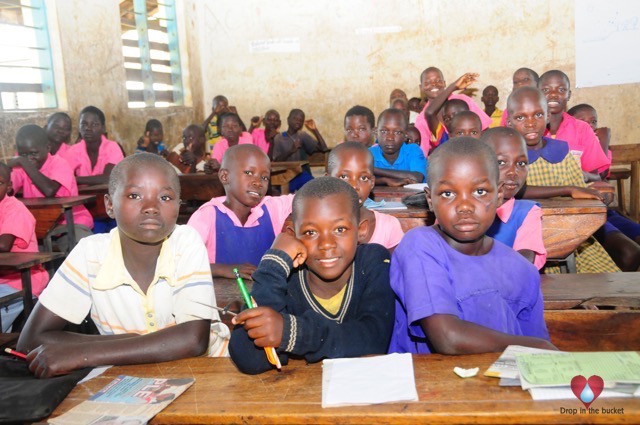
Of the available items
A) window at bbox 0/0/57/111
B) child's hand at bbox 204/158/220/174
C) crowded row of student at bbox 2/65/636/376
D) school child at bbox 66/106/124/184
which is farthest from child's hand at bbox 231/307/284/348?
window at bbox 0/0/57/111

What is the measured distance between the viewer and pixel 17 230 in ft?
10.9

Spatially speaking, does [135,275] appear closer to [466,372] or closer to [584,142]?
[466,372]

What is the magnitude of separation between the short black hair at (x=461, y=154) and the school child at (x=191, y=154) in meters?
4.72

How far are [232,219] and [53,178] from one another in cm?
216

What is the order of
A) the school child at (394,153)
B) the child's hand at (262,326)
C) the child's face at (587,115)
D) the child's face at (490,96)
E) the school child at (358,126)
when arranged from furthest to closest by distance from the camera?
the child's face at (490,96), the child's face at (587,115), the school child at (358,126), the school child at (394,153), the child's hand at (262,326)

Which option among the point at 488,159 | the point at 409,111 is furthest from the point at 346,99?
the point at 488,159

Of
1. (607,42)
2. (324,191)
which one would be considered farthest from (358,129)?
(607,42)

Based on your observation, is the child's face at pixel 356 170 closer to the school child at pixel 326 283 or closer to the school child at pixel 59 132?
the school child at pixel 326 283

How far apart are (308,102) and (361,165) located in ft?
20.7

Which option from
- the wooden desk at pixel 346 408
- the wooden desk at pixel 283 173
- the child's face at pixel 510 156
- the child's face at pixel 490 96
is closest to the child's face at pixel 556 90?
the child's face at pixel 510 156

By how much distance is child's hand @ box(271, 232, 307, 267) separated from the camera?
1538mm

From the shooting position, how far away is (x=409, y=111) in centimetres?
772

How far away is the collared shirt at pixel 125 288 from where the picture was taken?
163 centimetres

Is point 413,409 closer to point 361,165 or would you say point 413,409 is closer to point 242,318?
point 242,318
